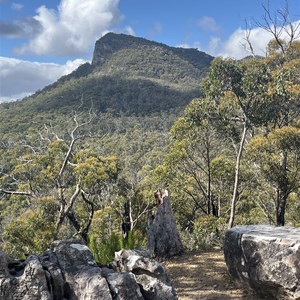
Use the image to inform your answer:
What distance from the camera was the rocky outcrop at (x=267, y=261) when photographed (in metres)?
5.25

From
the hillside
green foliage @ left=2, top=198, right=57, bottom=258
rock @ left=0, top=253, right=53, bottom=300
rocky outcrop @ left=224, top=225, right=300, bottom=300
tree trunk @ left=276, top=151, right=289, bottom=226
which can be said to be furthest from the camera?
the hillside

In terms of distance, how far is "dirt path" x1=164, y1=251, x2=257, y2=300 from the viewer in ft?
19.0

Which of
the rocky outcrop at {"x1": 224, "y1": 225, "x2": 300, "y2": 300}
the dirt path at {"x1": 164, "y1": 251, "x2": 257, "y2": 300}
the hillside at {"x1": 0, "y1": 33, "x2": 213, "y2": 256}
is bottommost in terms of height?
the dirt path at {"x1": 164, "y1": 251, "x2": 257, "y2": 300}

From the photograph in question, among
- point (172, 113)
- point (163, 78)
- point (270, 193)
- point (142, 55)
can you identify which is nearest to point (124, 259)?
point (270, 193)

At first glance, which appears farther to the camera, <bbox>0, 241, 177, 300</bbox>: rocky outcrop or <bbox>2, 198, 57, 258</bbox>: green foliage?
<bbox>2, 198, 57, 258</bbox>: green foliage

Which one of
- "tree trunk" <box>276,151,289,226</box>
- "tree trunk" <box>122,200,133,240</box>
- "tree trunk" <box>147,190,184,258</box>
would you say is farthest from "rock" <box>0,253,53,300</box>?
"tree trunk" <box>276,151,289,226</box>

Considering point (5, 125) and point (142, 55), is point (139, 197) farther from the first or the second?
point (142, 55)

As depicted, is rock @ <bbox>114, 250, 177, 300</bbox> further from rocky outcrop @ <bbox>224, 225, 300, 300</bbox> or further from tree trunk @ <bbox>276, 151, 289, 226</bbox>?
tree trunk @ <bbox>276, 151, 289, 226</bbox>

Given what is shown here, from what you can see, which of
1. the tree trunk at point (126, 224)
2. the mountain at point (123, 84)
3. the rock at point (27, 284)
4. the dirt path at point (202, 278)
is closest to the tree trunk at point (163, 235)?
the dirt path at point (202, 278)

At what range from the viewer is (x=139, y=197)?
1645 cm

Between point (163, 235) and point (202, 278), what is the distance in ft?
4.93

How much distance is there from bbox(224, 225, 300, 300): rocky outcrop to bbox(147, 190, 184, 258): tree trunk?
197 centimetres

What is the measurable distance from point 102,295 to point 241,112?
9653 mm

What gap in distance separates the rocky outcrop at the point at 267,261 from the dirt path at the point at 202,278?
0.25 meters
